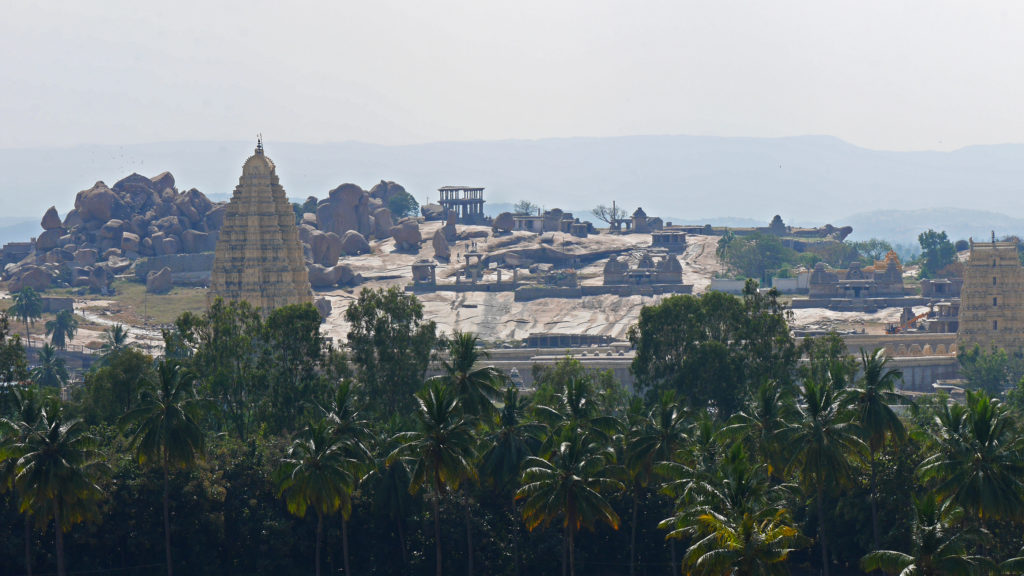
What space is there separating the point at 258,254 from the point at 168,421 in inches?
3016

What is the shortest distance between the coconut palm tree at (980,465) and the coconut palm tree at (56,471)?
122ft

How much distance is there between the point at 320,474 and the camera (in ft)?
227

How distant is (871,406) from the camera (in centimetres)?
7050

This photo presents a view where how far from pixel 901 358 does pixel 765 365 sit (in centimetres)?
6408

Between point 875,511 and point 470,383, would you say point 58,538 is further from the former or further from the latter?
point 875,511

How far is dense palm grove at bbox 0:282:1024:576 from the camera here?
65.8 m

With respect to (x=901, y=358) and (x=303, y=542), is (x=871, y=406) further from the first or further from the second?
(x=901, y=358)

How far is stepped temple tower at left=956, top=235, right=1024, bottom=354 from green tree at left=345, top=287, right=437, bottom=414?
8298 centimetres

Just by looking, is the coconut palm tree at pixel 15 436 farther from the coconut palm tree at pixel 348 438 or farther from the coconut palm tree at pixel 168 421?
the coconut palm tree at pixel 348 438

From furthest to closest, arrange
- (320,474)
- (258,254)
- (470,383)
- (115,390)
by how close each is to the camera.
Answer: (258,254) → (115,390) → (470,383) → (320,474)

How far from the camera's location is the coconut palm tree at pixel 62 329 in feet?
593

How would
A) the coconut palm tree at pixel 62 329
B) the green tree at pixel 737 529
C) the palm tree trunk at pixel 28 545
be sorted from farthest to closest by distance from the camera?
1. the coconut palm tree at pixel 62 329
2. the palm tree trunk at pixel 28 545
3. the green tree at pixel 737 529

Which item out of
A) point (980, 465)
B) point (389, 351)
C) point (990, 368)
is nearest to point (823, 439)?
point (980, 465)

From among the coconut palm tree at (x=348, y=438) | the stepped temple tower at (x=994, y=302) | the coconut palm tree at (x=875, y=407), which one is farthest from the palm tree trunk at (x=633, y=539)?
the stepped temple tower at (x=994, y=302)
